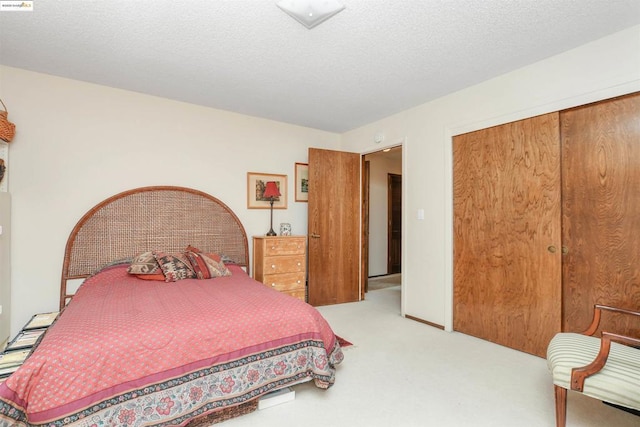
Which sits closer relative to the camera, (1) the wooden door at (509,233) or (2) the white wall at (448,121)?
(2) the white wall at (448,121)

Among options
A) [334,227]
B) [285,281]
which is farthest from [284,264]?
[334,227]

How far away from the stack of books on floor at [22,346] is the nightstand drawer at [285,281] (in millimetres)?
2032

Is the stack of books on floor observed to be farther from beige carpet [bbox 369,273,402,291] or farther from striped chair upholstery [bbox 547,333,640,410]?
beige carpet [bbox 369,273,402,291]

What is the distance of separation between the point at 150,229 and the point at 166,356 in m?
2.16

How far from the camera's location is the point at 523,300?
2.80 m

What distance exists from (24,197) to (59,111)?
89cm

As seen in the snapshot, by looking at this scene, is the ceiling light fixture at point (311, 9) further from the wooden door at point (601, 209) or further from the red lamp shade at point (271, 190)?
the red lamp shade at point (271, 190)

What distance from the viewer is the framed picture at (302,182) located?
15.0 feet

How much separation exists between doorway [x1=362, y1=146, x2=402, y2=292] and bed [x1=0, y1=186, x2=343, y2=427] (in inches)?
162

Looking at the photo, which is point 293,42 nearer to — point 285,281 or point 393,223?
point 285,281

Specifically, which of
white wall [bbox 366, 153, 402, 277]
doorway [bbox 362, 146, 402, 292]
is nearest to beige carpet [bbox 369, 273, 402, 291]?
doorway [bbox 362, 146, 402, 292]

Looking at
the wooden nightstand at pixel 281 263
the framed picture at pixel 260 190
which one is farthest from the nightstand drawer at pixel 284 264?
the framed picture at pixel 260 190

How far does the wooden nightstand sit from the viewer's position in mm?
3797

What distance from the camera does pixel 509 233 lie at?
9.57ft
